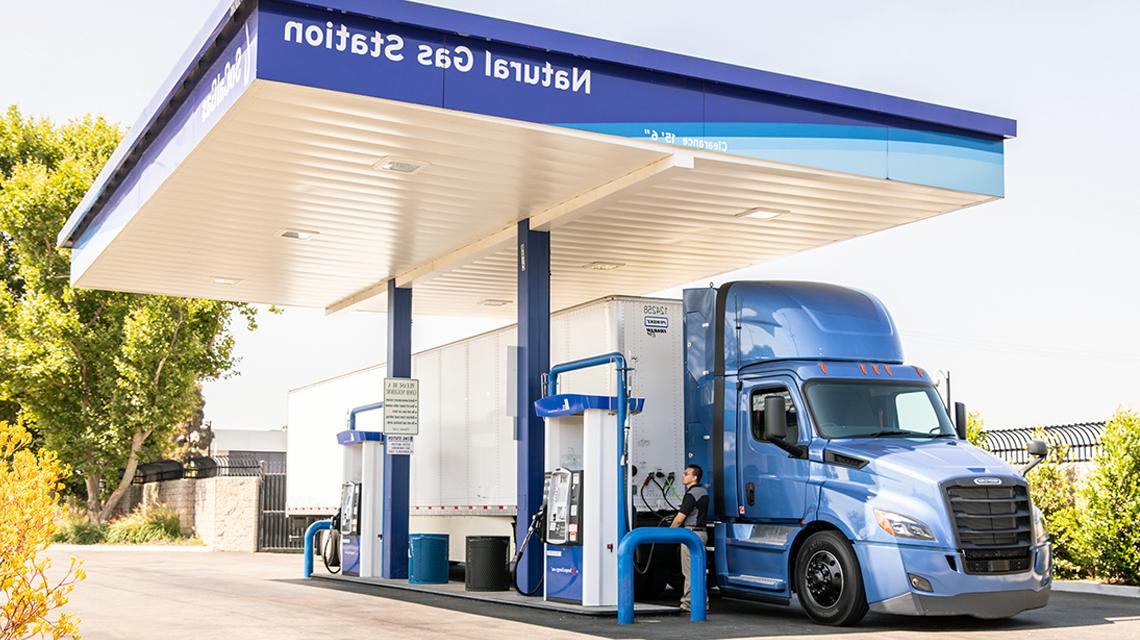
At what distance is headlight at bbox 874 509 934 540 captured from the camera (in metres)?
12.8

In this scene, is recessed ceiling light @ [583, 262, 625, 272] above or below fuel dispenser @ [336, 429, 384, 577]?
above

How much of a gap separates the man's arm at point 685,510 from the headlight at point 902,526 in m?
2.50

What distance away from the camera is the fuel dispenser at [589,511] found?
14.6m

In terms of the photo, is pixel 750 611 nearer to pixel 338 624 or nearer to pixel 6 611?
pixel 338 624

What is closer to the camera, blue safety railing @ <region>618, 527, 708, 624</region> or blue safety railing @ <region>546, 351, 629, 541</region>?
blue safety railing @ <region>618, 527, 708, 624</region>

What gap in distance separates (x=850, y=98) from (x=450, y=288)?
10060 mm

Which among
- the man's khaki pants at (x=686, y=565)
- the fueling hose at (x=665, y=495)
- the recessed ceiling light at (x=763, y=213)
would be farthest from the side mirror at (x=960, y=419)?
the fueling hose at (x=665, y=495)

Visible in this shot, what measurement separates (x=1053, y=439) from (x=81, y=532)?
96.5 feet

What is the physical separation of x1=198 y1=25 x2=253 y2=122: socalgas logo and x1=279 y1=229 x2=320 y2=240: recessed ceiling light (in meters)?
4.77

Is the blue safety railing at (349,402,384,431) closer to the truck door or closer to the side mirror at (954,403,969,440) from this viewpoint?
the truck door

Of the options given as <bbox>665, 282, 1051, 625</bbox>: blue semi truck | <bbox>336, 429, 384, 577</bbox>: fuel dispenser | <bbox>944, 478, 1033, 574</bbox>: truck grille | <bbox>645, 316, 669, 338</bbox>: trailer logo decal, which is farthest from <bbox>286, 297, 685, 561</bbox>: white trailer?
<bbox>944, 478, 1033, 574</bbox>: truck grille

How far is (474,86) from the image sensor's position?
12992mm

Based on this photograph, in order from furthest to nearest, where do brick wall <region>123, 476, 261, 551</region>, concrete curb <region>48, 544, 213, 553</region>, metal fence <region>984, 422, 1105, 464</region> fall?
brick wall <region>123, 476, 261, 551</region> → concrete curb <region>48, 544, 213, 553</region> → metal fence <region>984, 422, 1105, 464</region>

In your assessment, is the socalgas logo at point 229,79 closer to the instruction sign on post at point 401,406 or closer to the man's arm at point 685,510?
the man's arm at point 685,510
